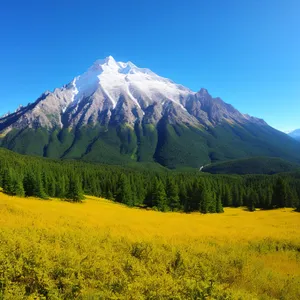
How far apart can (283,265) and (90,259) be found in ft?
56.2

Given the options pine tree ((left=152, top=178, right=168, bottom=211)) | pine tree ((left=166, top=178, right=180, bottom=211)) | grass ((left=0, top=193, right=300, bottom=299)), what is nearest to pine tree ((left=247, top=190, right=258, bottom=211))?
pine tree ((left=166, top=178, right=180, bottom=211))

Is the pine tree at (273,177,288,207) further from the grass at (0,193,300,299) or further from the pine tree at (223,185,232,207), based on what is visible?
the grass at (0,193,300,299)

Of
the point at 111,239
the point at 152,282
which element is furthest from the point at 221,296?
the point at 111,239

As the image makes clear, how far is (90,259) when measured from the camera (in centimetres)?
1519

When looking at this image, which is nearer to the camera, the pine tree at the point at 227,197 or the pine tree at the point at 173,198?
the pine tree at the point at 173,198

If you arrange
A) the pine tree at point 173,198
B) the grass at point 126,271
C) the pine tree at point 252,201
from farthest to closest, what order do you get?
the pine tree at point 252,201, the pine tree at point 173,198, the grass at point 126,271

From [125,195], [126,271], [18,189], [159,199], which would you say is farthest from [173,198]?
[126,271]

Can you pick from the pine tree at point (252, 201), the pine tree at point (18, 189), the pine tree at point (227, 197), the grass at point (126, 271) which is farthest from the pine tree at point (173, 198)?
the grass at point (126, 271)

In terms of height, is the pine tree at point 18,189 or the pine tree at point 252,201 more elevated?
the pine tree at point 18,189

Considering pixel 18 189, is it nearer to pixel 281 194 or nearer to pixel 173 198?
pixel 173 198

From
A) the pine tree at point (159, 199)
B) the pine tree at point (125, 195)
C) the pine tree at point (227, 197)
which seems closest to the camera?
the pine tree at point (159, 199)

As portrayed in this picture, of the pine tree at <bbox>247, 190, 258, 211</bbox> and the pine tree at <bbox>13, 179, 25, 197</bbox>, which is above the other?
the pine tree at <bbox>13, 179, 25, 197</bbox>

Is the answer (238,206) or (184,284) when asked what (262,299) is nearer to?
(184,284)

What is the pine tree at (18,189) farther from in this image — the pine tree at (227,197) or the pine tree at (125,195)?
the pine tree at (227,197)
